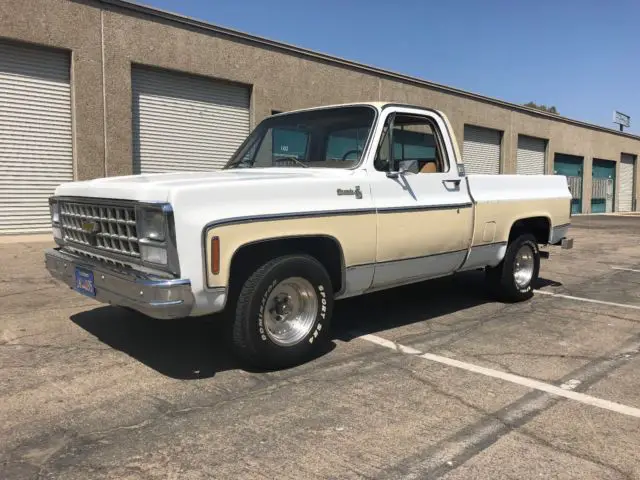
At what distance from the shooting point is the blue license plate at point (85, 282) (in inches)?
167

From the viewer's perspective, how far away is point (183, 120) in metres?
14.0

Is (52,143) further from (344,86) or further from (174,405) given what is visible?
(174,405)

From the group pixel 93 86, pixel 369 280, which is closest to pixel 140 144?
pixel 93 86

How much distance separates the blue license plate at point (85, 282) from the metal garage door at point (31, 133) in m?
8.76

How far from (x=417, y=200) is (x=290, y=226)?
1.57 meters

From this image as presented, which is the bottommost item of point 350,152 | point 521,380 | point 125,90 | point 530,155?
point 521,380

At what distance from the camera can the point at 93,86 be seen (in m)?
12.1

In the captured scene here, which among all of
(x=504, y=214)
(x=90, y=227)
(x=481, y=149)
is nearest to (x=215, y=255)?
(x=90, y=227)

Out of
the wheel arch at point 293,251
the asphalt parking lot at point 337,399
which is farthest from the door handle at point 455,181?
the wheel arch at point 293,251

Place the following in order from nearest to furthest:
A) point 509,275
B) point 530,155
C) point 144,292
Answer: point 144,292 < point 509,275 < point 530,155

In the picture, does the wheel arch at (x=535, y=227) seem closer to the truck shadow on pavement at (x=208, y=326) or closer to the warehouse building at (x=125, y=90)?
the truck shadow on pavement at (x=208, y=326)

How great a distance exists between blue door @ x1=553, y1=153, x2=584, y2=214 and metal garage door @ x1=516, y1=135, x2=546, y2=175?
71.4 inches

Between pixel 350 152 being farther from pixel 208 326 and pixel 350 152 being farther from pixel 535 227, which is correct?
pixel 535 227

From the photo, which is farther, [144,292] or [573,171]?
[573,171]
